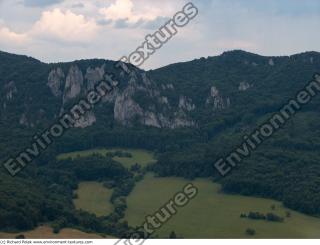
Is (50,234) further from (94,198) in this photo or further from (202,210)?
(94,198)

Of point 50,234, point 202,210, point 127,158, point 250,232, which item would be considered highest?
point 127,158

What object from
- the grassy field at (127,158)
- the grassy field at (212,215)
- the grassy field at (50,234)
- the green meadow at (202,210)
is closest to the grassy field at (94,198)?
the green meadow at (202,210)

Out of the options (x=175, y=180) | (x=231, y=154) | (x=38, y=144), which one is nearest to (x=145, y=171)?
(x=175, y=180)

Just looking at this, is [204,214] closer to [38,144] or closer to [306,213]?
[306,213]

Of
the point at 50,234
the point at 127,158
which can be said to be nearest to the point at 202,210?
the point at 50,234

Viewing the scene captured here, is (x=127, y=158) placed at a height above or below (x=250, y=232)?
above

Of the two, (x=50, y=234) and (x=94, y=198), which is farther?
(x=94, y=198)
